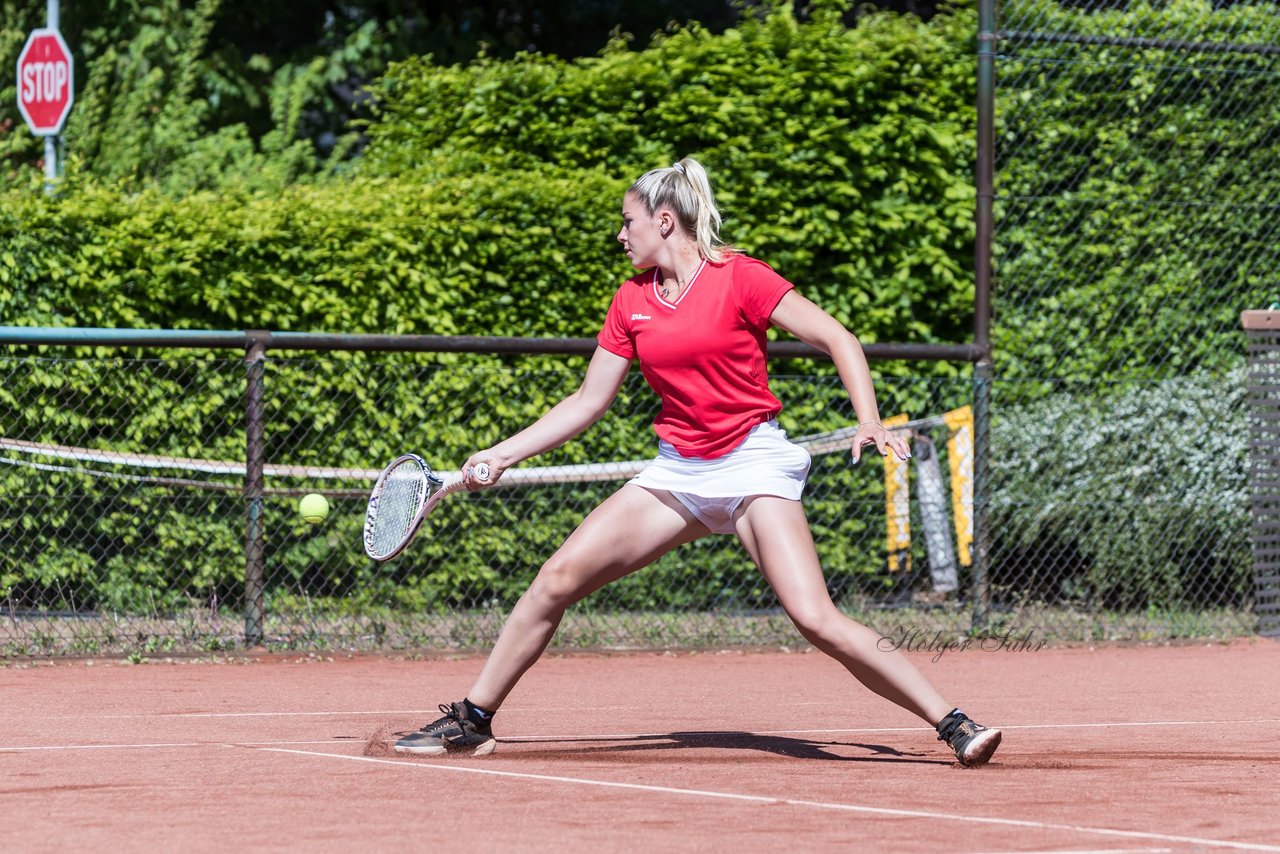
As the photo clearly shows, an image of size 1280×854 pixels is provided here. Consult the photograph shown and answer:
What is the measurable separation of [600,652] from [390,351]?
1.92 m

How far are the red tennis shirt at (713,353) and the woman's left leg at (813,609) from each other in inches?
10.7

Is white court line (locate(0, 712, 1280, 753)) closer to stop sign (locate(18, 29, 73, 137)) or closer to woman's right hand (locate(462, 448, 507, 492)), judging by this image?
woman's right hand (locate(462, 448, 507, 492))

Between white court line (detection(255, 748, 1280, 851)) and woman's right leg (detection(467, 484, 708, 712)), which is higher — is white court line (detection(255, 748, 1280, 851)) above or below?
below

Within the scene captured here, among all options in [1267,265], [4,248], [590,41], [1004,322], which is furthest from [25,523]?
[590,41]

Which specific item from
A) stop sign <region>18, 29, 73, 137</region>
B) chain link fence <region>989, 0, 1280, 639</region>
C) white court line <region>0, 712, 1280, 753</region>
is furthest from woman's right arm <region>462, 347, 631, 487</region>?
stop sign <region>18, 29, 73, 137</region>

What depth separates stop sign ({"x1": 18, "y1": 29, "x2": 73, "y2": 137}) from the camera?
43.2ft

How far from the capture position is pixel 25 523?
8.69 metres

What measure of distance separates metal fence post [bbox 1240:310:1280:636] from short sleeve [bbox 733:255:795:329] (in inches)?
207

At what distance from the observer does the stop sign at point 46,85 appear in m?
13.2

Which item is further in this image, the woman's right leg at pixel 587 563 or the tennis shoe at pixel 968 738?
the woman's right leg at pixel 587 563

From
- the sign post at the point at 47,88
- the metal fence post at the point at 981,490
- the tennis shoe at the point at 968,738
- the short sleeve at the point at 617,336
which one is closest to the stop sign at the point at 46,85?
the sign post at the point at 47,88

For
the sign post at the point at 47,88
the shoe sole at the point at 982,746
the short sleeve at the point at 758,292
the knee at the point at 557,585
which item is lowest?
the shoe sole at the point at 982,746

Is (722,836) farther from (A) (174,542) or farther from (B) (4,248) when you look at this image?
(B) (4,248)

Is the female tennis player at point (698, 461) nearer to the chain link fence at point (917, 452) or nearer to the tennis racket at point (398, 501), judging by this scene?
the tennis racket at point (398, 501)
